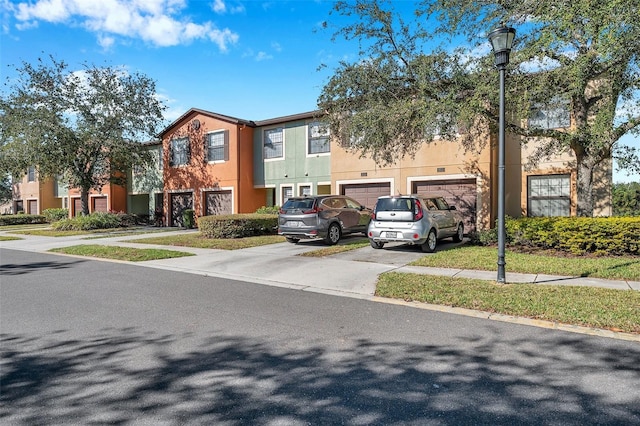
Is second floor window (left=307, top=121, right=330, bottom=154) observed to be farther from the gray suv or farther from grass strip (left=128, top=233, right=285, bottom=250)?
grass strip (left=128, top=233, right=285, bottom=250)

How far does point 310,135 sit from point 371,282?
13206 millimetres

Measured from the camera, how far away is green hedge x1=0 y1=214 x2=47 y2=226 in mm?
30781

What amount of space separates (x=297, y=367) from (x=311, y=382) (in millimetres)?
344

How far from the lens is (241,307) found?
6.14 meters

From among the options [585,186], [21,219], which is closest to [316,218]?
[585,186]

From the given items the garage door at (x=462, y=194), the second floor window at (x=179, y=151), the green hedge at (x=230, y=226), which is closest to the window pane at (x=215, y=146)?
the second floor window at (x=179, y=151)

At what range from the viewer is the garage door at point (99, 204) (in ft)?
96.3

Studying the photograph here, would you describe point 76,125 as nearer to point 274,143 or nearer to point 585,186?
point 274,143

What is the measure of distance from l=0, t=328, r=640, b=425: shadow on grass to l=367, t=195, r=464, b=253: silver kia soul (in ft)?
21.2

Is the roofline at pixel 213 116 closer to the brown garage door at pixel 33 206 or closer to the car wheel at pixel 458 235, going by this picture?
the car wheel at pixel 458 235

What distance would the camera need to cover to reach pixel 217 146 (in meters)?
22.5

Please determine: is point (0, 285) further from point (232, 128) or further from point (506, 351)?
point (232, 128)

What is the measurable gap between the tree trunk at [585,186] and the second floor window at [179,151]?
20.0 metres

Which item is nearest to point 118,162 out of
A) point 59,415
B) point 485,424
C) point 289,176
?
point 289,176
